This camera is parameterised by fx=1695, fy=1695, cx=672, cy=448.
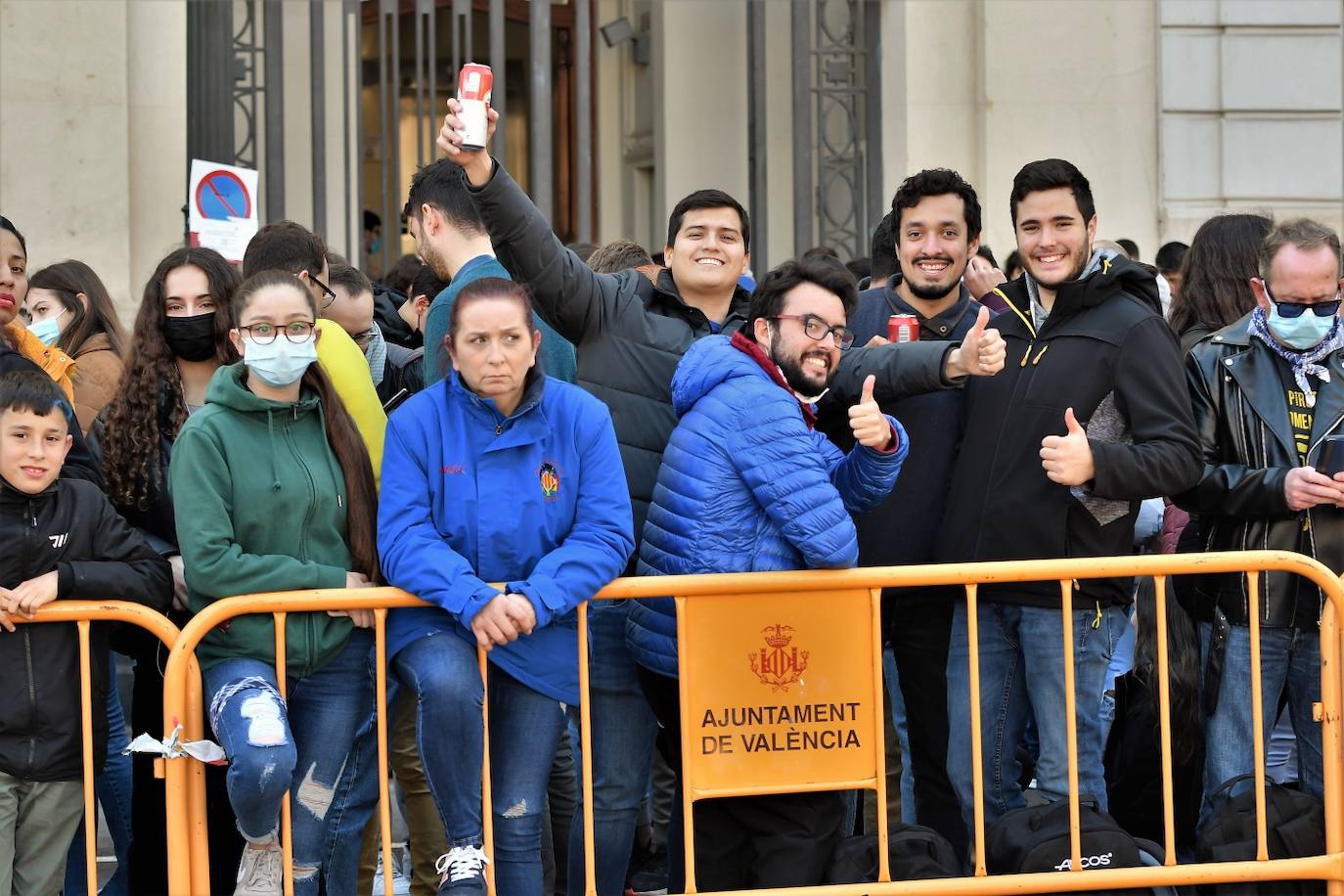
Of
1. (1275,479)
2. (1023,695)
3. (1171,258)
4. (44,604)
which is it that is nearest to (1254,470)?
(1275,479)

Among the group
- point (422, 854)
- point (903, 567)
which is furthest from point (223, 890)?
point (903, 567)

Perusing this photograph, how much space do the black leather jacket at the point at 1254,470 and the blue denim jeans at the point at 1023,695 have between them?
0.43m

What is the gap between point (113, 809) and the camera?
5203 mm

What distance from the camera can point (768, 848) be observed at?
4.91 metres

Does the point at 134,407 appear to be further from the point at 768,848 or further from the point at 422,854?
the point at 768,848

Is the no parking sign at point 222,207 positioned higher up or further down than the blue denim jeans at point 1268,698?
higher up

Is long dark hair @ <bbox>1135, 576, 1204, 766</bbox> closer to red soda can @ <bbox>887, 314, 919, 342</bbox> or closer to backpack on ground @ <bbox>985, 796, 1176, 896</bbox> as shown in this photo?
backpack on ground @ <bbox>985, 796, 1176, 896</bbox>

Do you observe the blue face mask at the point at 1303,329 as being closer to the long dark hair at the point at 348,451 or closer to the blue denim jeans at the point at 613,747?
the blue denim jeans at the point at 613,747

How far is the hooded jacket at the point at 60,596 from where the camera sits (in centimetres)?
464

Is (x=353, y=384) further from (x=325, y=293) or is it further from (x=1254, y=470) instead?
(x=1254, y=470)

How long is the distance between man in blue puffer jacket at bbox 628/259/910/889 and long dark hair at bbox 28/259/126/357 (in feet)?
8.11

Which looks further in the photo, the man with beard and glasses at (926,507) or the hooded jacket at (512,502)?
the man with beard and glasses at (926,507)

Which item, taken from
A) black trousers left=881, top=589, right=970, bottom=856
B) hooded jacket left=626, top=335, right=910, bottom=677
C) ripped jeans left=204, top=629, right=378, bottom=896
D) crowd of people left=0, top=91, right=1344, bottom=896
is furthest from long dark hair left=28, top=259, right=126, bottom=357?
black trousers left=881, top=589, right=970, bottom=856

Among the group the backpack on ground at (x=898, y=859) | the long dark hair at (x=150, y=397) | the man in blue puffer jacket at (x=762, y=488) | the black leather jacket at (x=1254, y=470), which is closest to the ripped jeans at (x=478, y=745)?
the man in blue puffer jacket at (x=762, y=488)
